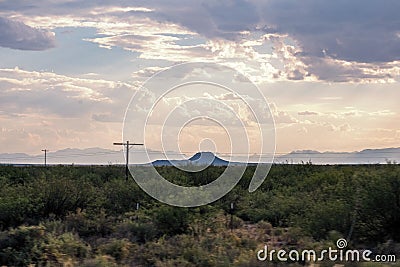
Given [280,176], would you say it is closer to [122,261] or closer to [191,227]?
[191,227]

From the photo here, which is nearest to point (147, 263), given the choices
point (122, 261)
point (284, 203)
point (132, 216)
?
point (122, 261)

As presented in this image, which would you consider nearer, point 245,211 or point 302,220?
point 302,220

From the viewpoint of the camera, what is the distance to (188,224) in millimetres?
27953

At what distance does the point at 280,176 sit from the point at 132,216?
24630 millimetres

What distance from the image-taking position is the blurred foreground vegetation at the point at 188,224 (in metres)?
19.7

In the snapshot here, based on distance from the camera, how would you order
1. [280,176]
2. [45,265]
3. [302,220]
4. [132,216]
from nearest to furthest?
1. [45,265]
2. [302,220]
3. [132,216]
4. [280,176]

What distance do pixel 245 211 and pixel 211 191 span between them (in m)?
2.48

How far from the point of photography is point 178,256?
20.0m

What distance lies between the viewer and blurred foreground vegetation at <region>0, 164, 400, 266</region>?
64.5 ft

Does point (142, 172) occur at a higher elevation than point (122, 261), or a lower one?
higher

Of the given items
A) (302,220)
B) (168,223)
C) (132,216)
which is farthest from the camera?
(132,216)

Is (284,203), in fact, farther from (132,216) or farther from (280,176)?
(280,176)

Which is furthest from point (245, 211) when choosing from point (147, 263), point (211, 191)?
point (147, 263)

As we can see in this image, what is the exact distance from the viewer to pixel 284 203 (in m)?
33.0
